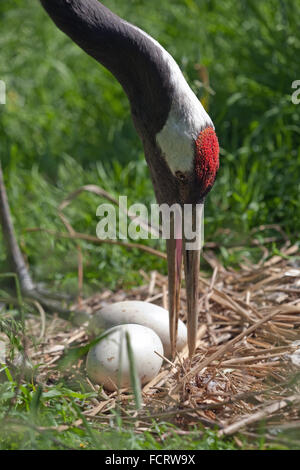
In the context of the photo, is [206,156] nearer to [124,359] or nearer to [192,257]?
[192,257]

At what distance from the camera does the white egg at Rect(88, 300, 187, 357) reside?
262 centimetres

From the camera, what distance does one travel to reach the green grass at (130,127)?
3.74 metres

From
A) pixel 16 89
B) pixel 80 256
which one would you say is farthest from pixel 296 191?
pixel 16 89

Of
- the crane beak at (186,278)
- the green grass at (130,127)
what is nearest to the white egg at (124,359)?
the crane beak at (186,278)

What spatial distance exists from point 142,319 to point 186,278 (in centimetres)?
25

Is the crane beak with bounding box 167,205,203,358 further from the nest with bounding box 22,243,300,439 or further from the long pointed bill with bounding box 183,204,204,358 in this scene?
the nest with bounding box 22,243,300,439

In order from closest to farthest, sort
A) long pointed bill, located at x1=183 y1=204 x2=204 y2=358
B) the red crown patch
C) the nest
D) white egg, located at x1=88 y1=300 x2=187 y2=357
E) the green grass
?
the nest
the red crown patch
long pointed bill, located at x1=183 y1=204 x2=204 y2=358
white egg, located at x1=88 y1=300 x2=187 y2=357
the green grass

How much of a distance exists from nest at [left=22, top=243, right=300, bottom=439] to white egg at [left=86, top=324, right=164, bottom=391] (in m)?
0.05

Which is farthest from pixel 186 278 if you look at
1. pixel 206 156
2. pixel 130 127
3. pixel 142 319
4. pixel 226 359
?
pixel 130 127

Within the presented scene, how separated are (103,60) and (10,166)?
76.2 inches

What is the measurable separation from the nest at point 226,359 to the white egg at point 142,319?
82mm

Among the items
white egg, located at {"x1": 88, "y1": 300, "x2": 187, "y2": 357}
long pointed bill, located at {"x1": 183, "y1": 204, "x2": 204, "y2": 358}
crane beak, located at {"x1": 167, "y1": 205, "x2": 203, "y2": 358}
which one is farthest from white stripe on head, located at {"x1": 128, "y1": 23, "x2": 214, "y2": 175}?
white egg, located at {"x1": 88, "y1": 300, "x2": 187, "y2": 357}

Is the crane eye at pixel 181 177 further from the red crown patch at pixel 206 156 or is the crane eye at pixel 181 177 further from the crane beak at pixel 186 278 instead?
the crane beak at pixel 186 278

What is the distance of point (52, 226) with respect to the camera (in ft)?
12.8
